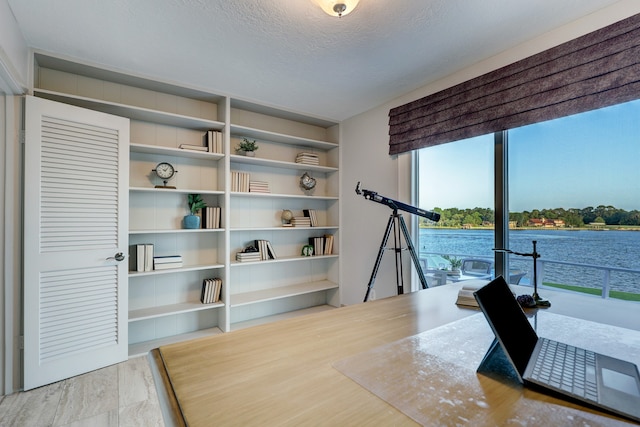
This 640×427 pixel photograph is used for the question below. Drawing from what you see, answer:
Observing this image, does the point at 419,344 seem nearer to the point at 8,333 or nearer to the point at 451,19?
the point at 451,19

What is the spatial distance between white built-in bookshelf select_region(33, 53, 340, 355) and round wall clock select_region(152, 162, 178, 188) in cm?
11

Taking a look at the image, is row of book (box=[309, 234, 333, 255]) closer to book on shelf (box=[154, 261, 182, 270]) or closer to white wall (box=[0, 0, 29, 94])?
book on shelf (box=[154, 261, 182, 270])

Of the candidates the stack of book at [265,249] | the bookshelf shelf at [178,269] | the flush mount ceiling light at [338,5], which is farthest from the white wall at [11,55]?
the stack of book at [265,249]

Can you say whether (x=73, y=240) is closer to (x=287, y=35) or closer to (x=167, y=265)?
(x=167, y=265)

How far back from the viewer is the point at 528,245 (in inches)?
88.2

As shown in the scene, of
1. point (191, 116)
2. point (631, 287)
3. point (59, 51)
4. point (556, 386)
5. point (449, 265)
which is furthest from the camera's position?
point (191, 116)

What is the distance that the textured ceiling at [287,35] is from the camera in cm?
177

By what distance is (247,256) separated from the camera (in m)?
3.23

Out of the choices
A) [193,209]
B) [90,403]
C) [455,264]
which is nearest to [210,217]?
[193,209]

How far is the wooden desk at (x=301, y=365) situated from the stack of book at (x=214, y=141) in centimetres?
239

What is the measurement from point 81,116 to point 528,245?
3.59m

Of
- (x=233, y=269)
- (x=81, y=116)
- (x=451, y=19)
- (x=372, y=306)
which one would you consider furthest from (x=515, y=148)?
(x=81, y=116)

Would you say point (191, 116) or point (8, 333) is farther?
point (191, 116)

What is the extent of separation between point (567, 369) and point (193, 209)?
300 cm
